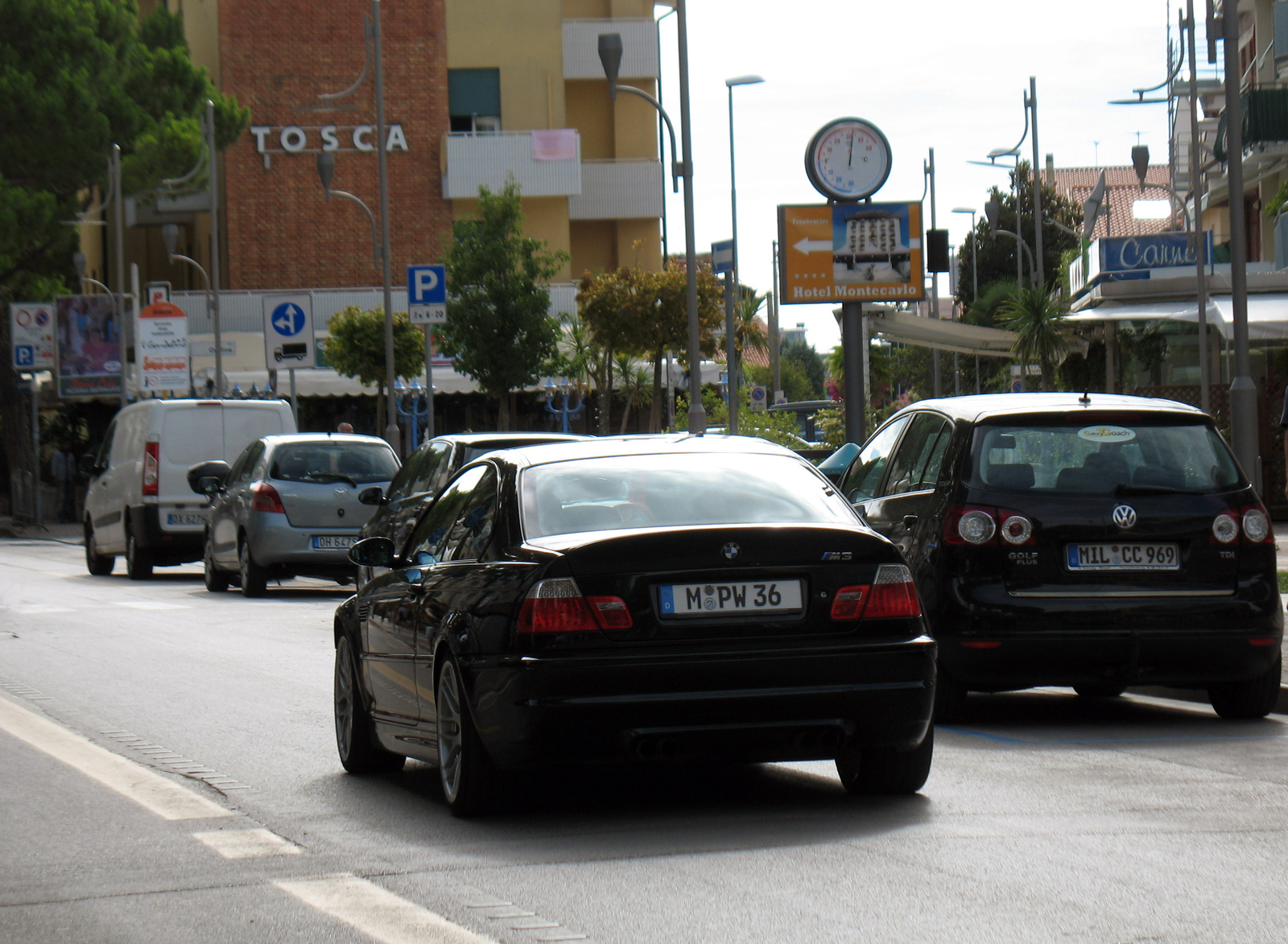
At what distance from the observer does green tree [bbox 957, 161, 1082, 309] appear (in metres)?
79.2

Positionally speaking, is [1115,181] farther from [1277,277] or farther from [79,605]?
[79,605]

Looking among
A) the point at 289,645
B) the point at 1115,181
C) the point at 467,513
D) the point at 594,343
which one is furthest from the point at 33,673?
the point at 1115,181

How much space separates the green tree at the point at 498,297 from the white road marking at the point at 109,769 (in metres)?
32.7

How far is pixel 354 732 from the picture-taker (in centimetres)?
830

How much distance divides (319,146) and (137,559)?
40.2 m

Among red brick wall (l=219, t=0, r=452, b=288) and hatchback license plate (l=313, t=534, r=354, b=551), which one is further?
red brick wall (l=219, t=0, r=452, b=288)

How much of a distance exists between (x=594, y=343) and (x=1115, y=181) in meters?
69.4

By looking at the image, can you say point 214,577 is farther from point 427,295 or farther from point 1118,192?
point 1118,192

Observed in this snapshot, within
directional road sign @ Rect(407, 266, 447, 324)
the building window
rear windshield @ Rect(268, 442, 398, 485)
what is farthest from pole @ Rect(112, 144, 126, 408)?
rear windshield @ Rect(268, 442, 398, 485)

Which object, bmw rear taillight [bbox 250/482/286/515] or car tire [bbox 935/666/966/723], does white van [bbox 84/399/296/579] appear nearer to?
bmw rear taillight [bbox 250/482/286/515]

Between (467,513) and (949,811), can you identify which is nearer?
(949,811)

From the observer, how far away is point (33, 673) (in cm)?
1284

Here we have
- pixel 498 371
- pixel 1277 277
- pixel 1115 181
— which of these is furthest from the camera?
pixel 1115 181

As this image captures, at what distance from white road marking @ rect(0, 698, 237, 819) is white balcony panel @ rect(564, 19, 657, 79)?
55.3 metres
